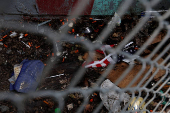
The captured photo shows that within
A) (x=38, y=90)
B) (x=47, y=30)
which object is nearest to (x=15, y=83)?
(x=38, y=90)

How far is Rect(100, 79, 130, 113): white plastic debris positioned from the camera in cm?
195

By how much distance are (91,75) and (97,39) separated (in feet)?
1.78

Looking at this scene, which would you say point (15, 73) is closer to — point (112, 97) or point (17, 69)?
point (17, 69)

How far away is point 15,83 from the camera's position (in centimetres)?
190

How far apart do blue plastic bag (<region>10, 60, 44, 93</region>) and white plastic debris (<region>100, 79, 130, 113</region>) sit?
2.89ft

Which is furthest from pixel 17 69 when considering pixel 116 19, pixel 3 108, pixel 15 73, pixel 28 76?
pixel 116 19

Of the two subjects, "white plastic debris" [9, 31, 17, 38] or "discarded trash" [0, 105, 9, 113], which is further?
"white plastic debris" [9, 31, 17, 38]

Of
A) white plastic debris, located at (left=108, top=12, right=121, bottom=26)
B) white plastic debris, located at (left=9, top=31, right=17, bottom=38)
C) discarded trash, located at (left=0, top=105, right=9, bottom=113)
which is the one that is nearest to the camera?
discarded trash, located at (left=0, top=105, right=9, bottom=113)

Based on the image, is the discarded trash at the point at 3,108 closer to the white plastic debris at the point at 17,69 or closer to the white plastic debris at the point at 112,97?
the white plastic debris at the point at 17,69

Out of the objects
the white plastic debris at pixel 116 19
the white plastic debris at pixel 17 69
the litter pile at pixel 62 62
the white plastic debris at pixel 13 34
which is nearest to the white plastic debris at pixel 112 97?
the litter pile at pixel 62 62

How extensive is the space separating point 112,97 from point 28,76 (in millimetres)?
1118

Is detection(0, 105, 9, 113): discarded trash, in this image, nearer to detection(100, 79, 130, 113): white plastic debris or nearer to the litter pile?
the litter pile

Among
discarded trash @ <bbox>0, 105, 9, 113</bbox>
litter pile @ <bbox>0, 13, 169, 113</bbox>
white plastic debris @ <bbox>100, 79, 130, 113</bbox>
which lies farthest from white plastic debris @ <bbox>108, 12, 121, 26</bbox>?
discarded trash @ <bbox>0, 105, 9, 113</bbox>

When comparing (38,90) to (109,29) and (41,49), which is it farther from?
(109,29)
